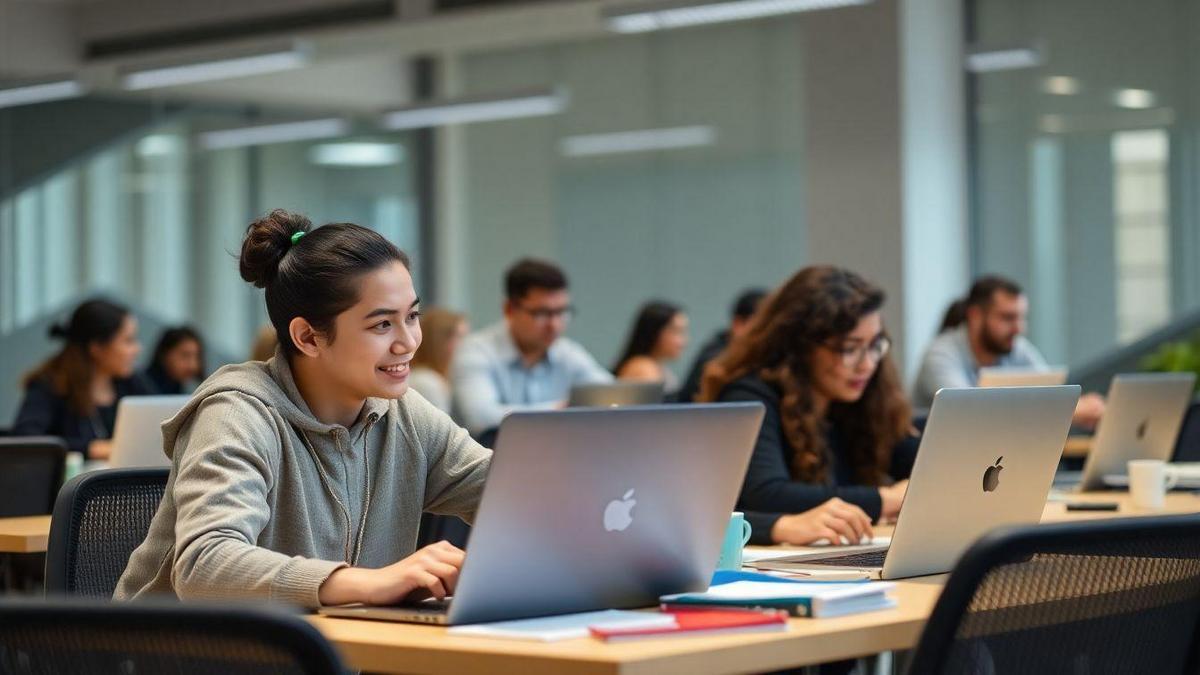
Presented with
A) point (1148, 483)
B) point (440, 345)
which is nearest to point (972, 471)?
point (1148, 483)

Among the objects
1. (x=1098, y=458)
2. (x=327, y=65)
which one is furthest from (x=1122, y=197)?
(x=327, y=65)

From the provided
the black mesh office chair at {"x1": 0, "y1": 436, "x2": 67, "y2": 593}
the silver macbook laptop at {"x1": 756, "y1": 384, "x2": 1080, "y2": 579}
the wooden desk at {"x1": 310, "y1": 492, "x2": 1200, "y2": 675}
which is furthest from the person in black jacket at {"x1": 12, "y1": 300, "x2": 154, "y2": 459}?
the wooden desk at {"x1": 310, "y1": 492, "x2": 1200, "y2": 675}

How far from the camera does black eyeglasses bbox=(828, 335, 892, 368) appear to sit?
346 centimetres

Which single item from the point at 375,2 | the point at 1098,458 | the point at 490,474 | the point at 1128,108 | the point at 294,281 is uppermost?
the point at 375,2

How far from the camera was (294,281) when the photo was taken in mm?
2287

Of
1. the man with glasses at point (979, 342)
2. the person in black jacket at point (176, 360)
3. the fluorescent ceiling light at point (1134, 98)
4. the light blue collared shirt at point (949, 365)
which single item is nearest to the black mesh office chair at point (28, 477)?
the light blue collared shirt at point (949, 365)

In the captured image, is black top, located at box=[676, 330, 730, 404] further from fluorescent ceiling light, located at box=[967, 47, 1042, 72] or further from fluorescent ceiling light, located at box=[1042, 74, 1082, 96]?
fluorescent ceiling light, located at box=[1042, 74, 1082, 96]

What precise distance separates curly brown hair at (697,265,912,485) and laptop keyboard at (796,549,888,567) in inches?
30.6

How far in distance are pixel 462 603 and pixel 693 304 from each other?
867 cm

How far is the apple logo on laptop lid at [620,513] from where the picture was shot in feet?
6.21

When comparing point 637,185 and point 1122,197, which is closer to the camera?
point 1122,197

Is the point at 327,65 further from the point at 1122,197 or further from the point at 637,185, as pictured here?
the point at 1122,197

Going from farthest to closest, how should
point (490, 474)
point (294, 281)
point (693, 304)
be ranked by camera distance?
point (693, 304)
point (294, 281)
point (490, 474)

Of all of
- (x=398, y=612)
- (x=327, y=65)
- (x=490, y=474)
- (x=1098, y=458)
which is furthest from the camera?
(x=327, y=65)
